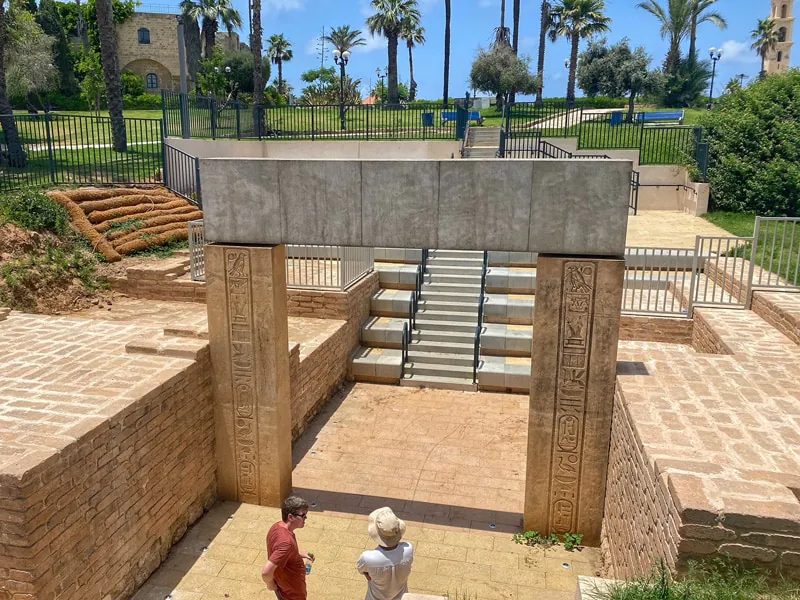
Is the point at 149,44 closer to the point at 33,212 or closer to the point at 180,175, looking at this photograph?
the point at 180,175

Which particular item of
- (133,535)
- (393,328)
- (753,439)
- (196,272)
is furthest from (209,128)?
(753,439)

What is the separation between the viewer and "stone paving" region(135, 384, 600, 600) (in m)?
5.17

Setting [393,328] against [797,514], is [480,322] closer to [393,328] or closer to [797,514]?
[393,328]

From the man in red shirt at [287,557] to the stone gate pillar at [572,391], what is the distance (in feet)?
8.01

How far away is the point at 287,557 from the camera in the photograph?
4.04m

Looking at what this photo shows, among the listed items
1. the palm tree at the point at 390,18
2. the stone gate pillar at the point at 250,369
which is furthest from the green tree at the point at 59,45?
the stone gate pillar at the point at 250,369

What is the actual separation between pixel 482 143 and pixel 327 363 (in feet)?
51.2

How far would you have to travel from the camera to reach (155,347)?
19.5 feet

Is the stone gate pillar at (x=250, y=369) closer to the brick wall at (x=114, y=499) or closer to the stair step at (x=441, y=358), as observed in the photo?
the brick wall at (x=114, y=499)

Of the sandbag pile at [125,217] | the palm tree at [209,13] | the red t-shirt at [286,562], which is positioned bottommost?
the red t-shirt at [286,562]

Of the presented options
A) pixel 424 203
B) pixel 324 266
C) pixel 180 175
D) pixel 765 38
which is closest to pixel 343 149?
pixel 180 175

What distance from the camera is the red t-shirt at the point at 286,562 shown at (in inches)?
159

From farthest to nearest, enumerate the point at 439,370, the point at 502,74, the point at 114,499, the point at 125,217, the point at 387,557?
the point at 502,74, the point at 125,217, the point at 439,370, the point at 114,499, the point at 387,557

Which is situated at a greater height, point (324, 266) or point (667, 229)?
point (324, 266)
